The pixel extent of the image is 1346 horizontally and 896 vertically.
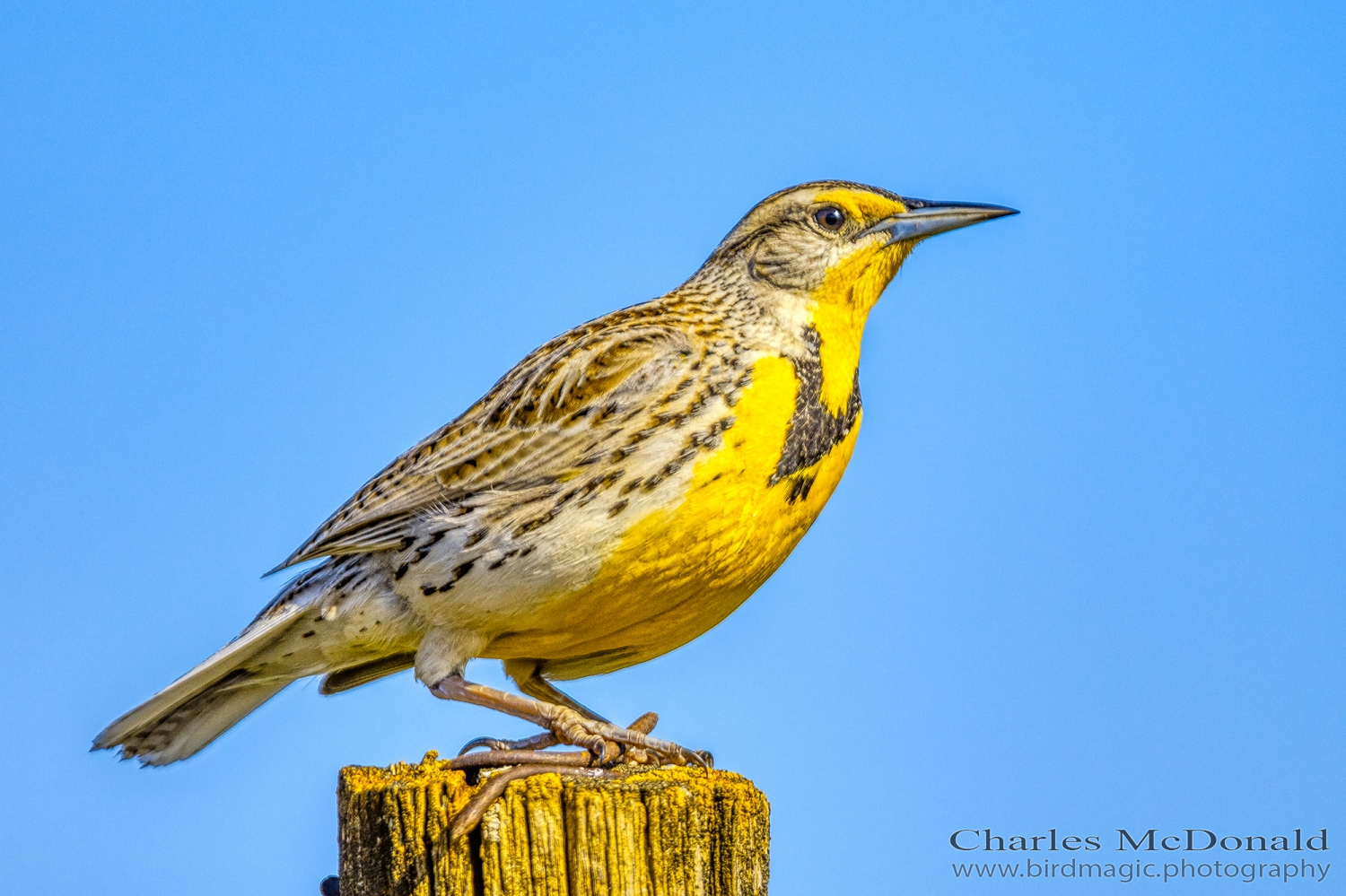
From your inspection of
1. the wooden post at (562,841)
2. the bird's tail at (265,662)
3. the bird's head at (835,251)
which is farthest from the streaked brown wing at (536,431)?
the wooden post at (562,841)

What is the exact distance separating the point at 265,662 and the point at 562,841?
5.69ft

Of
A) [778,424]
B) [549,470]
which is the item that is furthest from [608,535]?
[778,424]

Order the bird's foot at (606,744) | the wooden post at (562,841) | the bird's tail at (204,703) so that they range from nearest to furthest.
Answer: the wooden post at (562,841), the bird's foot at (606,744), the bird's tail at (204,703)

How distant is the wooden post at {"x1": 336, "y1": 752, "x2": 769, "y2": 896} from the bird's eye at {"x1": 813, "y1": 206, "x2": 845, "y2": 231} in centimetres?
211

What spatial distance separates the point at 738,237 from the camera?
195 inches

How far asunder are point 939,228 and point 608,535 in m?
1.46

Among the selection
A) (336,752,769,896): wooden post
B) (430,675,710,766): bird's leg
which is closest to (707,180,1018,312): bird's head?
(430,675,710,766): bird's leg

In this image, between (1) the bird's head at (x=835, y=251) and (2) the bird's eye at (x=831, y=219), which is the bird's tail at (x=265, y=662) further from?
(2) the bird's eye at (x=831, y=219)

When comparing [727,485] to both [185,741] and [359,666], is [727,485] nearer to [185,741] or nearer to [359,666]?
[359,666]

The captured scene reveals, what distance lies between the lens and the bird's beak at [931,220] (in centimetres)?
471

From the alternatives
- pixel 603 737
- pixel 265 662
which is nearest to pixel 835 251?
pixel 603 737

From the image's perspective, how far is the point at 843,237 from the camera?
15.6 ft

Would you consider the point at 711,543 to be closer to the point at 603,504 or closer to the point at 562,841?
the point at 603,504

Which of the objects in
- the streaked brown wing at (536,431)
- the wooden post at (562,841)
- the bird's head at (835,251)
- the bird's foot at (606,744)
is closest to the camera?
the wooden post at (562,841)
